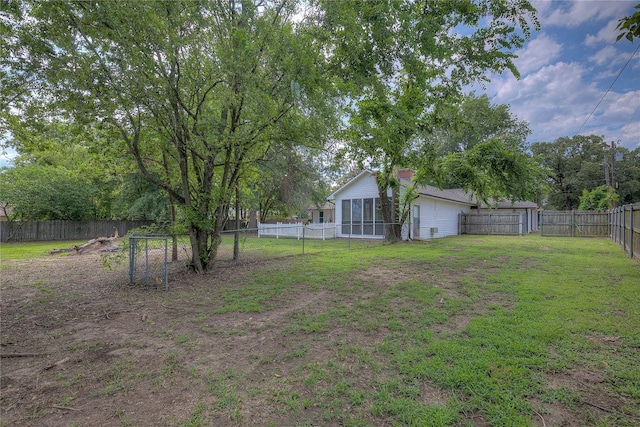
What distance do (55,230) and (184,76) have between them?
18.3m

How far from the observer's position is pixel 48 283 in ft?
21.2

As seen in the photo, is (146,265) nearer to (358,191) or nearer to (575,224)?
(358,191)

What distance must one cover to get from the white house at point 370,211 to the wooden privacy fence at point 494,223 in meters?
4.41

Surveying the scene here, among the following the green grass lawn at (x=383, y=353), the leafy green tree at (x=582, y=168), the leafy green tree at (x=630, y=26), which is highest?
the leafy green tree at (x=582, y=168)

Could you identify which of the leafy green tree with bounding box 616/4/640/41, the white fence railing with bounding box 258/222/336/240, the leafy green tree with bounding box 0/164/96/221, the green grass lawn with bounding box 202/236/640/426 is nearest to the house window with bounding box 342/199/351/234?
the white fence railing with bounding box 258/222/336/240

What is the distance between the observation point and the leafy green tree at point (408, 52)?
222 inches

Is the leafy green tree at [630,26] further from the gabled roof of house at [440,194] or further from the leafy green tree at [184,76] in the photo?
the gabled roof of house at [440,194]

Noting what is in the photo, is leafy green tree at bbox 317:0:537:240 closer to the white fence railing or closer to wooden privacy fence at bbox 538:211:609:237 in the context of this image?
the white fence railing

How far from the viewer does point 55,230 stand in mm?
17953

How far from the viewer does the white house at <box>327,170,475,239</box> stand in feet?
55.2

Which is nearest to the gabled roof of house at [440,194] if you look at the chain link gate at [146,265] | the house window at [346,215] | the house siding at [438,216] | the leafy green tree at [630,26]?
the house siding at [438,216]

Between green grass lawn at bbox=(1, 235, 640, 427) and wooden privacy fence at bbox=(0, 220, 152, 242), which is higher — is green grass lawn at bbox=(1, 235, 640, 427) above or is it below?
below

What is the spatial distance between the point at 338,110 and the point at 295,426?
19.4 ft

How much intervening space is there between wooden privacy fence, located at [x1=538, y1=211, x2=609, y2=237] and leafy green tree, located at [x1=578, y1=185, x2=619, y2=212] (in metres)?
1.99
